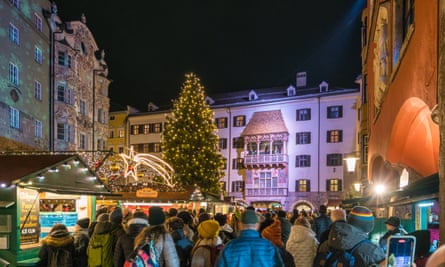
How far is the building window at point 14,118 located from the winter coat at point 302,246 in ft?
80.0

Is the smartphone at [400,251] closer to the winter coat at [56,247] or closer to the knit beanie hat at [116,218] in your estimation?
the knit beanie hat at [116,218]

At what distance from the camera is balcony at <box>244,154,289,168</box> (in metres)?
49.6

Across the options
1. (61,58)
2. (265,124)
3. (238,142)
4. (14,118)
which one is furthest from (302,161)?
(14,118)

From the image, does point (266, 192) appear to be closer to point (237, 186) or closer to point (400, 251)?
point (237, 186)

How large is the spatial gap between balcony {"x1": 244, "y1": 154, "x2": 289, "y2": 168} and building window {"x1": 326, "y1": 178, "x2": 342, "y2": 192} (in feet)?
17.5

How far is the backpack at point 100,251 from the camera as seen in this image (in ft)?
24.1

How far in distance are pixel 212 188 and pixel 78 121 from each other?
517 inches

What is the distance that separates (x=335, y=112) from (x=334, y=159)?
5.11 metres

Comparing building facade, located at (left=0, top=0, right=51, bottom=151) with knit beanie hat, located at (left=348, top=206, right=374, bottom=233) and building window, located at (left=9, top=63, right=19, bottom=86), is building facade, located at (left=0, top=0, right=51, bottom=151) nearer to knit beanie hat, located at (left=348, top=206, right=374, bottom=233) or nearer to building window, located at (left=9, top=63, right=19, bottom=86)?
building window, located at (left=9, top=63, right=19, bottom=86)

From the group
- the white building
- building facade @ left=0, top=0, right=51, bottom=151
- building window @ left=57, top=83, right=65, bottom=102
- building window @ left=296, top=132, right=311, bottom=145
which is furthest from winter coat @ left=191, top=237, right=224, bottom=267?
building window @ left=296, top=132, right=311, bottom=145

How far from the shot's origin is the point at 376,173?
69.2 ft

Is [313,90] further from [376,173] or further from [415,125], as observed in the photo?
[415,125]

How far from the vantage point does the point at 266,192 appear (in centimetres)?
5056

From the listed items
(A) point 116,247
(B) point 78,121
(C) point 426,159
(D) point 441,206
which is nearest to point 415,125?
(C) point 426,159
